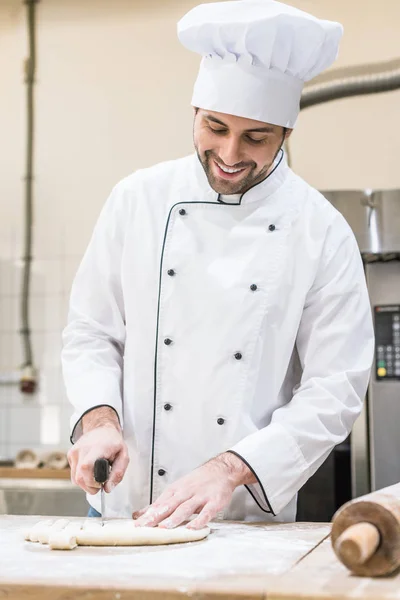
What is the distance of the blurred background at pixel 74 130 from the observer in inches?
135

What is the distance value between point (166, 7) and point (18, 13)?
0.75m

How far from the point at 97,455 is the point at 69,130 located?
262 cm

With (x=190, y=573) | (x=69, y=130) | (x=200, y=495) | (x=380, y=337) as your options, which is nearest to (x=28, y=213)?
(x=69, y=130)

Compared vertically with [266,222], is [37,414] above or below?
below

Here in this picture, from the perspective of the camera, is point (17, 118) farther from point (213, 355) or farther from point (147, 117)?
point (213, 355)

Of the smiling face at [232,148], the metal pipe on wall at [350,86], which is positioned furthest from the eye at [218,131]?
the metal pipe on wall at [350,86]

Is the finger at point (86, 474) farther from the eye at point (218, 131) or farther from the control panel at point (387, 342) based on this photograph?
the control panel at point (387, 342)

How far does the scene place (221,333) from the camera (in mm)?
1585

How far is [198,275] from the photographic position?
1634mm

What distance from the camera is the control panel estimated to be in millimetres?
2639

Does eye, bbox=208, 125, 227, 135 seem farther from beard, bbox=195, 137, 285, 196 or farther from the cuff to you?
the cuff

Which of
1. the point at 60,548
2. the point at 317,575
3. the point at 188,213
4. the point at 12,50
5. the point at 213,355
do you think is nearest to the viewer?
the point at 317,575

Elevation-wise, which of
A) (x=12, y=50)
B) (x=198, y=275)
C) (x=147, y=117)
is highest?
(x=12, y=50)

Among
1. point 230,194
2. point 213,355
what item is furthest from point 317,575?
point 230,194
